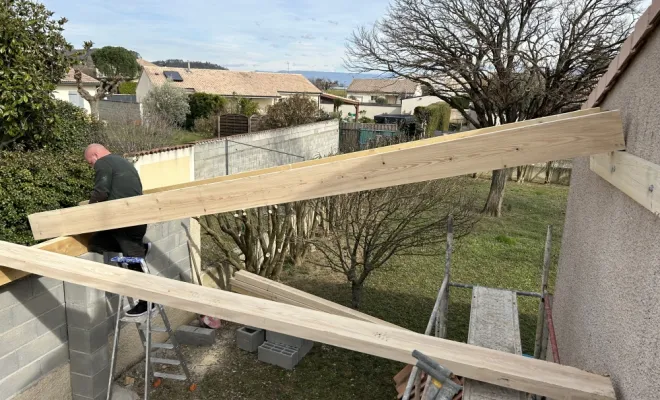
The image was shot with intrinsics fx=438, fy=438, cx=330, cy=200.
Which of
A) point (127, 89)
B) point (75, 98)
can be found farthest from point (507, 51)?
point (127, 89)

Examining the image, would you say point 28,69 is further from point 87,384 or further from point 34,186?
point 87,384

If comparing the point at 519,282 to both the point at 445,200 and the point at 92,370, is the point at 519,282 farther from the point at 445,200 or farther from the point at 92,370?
the point at 92,370

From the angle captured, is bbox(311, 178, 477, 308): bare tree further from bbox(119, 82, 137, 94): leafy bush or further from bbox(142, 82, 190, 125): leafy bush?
bbox(119, 82, 137, 94): leafy bush

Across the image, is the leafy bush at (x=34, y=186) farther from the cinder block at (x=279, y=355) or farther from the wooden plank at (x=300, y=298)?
the cinder block at (x=279, y=355)

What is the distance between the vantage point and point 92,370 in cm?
442

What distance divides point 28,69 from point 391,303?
22.1ft

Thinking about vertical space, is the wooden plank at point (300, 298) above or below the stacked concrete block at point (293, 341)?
above

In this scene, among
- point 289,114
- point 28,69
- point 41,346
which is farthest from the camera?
point 289,114

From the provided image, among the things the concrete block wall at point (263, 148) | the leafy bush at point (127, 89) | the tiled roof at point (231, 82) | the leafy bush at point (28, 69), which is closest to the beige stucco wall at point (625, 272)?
the leafy bush at point (28, 69)

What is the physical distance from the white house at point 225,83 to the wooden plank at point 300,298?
26828mm

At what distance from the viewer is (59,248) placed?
401 centimetres

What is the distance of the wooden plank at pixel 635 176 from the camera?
188 centimetres

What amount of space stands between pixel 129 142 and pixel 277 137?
5.25 m

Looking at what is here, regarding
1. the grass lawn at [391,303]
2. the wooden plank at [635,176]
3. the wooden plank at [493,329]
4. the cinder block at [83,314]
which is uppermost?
the wooden plank at [635,176]
